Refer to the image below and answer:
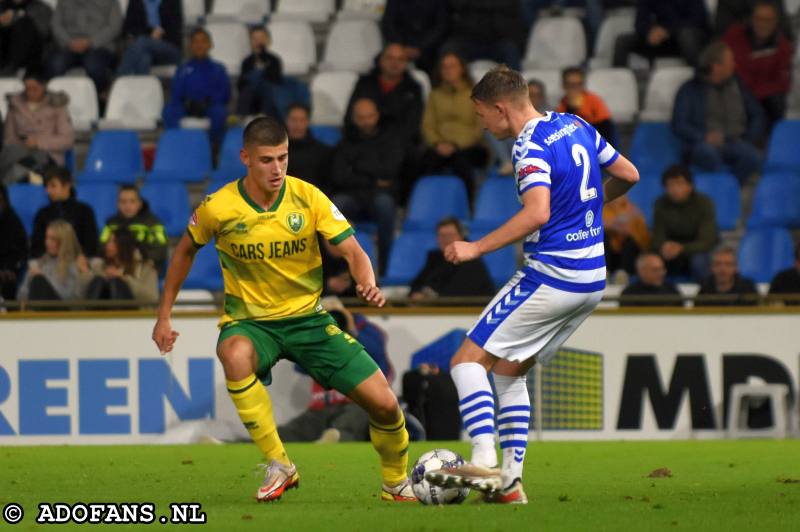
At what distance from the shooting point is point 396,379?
13594mm

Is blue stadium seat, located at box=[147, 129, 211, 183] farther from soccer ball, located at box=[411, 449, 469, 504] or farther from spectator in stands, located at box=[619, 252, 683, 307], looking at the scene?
soccer ball, located at box=[411, 449, 469, 504]

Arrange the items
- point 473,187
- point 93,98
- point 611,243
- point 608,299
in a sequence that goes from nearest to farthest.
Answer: point 608,299
point 611,243
point 473,187
point 93,98

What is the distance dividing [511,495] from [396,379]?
6.01 metres

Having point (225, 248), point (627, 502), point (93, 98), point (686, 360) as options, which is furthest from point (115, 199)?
point (627, 502)

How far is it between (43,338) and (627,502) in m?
7.18

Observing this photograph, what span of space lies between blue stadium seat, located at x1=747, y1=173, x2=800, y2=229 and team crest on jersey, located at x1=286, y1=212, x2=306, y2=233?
8624mm

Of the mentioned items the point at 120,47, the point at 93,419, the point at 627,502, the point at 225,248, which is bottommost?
the point at 93,419

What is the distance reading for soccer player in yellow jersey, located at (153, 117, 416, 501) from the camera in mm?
8109

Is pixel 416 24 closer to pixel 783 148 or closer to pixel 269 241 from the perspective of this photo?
pixel 783 148

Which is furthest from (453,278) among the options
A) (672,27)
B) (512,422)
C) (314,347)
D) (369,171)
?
(512,422)

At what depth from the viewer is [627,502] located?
25.7 feet

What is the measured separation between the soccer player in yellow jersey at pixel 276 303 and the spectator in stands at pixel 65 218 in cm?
741

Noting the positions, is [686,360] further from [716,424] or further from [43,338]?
[43,338]

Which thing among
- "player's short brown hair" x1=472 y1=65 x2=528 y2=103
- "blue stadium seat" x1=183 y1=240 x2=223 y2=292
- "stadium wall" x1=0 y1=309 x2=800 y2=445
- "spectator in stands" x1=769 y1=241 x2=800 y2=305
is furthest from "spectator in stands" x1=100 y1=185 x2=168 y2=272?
"player's short brown hair" x1=472 y1=65 x2=528 y2=103
